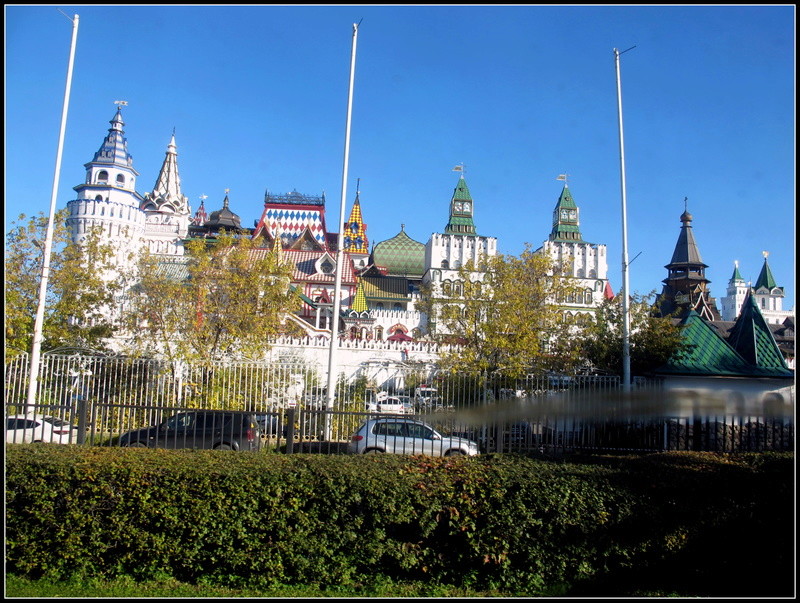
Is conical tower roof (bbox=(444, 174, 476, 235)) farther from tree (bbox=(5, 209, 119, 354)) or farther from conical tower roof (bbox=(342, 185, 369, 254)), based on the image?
tree (bbox=(5, 209, 119, 354))

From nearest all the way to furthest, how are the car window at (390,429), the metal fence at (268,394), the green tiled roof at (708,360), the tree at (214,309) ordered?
the car window at (390,429)
the metal fence at (268,394)
the green tiled roof at (708,360)
the tree at (214,309)

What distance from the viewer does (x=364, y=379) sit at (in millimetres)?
19781

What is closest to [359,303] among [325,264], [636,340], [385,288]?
[325,264]

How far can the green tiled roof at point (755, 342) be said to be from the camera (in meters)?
18.5

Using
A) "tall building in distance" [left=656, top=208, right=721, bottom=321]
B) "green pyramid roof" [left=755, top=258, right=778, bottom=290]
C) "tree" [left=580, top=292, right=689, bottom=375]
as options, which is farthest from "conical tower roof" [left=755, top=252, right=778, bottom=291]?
"tree" [left=580, top=292, right=689, bottom=375]

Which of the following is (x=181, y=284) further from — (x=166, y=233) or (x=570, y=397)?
(x=166, y=233)

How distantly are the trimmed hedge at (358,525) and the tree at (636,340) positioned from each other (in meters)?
13.0

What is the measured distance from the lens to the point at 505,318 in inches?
845

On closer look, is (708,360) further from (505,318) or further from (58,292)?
(58,292)

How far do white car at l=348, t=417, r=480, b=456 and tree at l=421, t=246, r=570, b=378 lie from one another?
8029 mm

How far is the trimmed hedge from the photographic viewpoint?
22.3ft

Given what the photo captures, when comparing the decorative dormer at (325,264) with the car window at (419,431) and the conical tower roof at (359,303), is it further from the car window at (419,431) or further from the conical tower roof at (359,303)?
the car window at (419,431)

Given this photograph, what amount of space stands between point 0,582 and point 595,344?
60.1 feet

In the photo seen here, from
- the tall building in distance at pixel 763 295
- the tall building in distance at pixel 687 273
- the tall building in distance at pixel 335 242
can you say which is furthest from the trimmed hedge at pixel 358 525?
the tall building in distance at pixel 763 295
